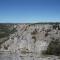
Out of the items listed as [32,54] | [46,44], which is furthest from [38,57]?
[46,44]

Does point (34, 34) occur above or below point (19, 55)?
above

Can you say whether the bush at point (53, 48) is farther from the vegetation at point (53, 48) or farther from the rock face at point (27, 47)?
the rock face at point (27, 47)

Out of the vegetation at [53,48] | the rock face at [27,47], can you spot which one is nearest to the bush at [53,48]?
the vegetation at [53,48]

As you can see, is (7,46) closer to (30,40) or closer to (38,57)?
(30,40)

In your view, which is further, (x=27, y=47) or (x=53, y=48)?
(x=53, y=48)

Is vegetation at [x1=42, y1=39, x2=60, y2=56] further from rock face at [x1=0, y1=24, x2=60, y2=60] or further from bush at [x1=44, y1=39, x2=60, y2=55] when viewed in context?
rock face at [x1=0, y1=24, x2=60, y2=60]

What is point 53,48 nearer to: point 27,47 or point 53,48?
point 53,48

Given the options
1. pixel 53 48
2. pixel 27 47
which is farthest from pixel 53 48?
pixel 27 47

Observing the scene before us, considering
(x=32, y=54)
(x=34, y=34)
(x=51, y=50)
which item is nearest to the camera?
(x=32, y=54)

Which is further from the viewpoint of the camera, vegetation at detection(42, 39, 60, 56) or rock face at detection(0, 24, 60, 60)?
vegetation at detection(42, 39, 60, 56)

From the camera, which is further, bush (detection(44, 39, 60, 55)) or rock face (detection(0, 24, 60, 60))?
bush (detection(44, 39, 60, 55))

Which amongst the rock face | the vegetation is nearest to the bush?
the vegetation
